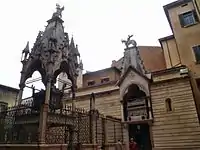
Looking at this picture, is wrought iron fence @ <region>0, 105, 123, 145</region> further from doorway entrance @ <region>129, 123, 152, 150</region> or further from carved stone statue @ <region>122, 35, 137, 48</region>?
carved stone statue @ <region>122, 35, 137, 48</region>

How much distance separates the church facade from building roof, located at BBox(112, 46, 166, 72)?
499 centimetres

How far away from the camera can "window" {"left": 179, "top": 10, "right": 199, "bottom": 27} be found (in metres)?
19.9

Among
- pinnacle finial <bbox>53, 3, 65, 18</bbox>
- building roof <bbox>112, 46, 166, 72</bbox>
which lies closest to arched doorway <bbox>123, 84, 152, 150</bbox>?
building roof <bbox>112, 46, 166, 72</bbox>

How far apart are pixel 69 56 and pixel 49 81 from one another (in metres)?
2.94

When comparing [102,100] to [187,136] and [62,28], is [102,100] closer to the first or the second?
[187,136]

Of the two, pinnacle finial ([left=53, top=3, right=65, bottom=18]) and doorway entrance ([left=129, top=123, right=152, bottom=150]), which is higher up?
pinnacle finial ([left=53, top=3, right=65, bottom=18])

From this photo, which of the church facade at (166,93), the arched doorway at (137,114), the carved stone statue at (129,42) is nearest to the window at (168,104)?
the church facade at (166,93)

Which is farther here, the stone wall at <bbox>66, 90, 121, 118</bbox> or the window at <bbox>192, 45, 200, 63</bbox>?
the stone wall at <bbox>66, 90, 121, 118</bbox>

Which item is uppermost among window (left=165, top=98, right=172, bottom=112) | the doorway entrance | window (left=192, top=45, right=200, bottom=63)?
window (left=192, top=45, right=200, bottom=63)

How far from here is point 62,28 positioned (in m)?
14.1

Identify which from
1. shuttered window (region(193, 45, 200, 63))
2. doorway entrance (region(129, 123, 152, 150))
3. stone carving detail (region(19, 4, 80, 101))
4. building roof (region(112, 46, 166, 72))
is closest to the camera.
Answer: stone carving detail (region(19, 4, 80, 101))

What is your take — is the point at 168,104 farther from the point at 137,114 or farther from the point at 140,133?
the point at 140,133

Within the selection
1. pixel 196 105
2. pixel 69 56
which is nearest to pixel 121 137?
pixel 196 105

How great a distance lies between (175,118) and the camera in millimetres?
17297
